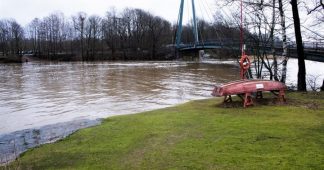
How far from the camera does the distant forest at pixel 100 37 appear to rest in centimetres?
10490

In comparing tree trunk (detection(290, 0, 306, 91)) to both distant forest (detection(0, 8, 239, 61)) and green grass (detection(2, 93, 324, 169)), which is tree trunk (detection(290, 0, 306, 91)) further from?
distant forest (detection(0, 8, 239, 61))

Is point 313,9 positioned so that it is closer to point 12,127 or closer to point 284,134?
point 284,134

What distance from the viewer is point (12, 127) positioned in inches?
582

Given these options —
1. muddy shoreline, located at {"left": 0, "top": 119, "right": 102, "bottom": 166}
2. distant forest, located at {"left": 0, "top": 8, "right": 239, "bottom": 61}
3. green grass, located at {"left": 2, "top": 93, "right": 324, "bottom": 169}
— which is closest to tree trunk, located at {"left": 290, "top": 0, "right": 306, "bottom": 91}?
green grass, located at {"left": 2, "top": 93, "right": 324, "bottom": 169}

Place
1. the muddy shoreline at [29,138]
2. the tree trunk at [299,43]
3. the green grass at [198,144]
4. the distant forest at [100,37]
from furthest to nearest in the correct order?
the distant forest at [100,37] < the tree trunk at [299,43] < the muddy shoreline at [29,138] < the green grass at [198,144]

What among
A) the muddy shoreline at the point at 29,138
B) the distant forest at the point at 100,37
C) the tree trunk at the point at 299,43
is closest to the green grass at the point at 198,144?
the muddy shoreline at the point at 29,138

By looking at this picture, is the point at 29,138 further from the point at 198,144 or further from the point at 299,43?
the point at 299,43

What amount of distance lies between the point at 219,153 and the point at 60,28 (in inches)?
4852

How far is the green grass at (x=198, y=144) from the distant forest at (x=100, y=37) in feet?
294

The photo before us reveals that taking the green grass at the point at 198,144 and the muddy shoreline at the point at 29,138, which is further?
the muddy shoreline at the point at 29,138

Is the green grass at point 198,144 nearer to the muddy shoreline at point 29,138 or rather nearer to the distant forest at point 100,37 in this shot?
the muddy shoreline at point 29,138

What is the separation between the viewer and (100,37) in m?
119

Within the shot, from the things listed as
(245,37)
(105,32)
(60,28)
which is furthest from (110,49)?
(245,37)

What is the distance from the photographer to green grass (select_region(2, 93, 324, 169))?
7.34m
